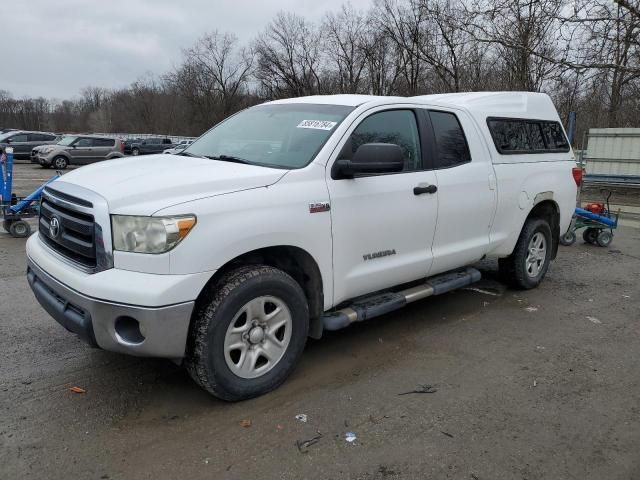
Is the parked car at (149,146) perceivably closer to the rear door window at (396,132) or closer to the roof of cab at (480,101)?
the roof of cab at (480,101)

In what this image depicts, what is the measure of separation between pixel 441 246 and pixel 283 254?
5.39 ft

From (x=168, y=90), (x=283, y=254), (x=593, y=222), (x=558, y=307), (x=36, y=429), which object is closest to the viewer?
(x=36, y=429)

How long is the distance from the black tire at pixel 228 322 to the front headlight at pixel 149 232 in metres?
0.43

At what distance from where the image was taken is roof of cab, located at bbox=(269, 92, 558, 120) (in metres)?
4.24

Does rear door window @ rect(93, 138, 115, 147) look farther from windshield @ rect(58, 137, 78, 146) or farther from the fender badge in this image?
the fender badge

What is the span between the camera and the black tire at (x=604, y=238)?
8.80 meters

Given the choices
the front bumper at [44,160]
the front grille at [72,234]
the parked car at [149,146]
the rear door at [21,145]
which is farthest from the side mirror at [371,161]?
the parked car at [149,146]

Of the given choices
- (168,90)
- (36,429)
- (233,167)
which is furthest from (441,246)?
(168,90)

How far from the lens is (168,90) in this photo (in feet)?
241

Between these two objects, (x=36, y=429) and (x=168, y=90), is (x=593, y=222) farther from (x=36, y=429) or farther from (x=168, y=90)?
(x=168, y=90)

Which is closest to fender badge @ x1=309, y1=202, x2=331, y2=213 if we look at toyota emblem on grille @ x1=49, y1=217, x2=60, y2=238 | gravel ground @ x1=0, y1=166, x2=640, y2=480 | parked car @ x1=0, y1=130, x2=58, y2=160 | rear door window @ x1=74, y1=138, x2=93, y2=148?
gravel ground @ x1=0, y1=166, x2=640, y2=480

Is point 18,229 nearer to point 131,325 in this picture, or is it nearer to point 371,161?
point 131,325

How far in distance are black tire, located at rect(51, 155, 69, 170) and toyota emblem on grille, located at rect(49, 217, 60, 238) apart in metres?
24.5

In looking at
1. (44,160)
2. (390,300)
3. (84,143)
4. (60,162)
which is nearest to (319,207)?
(390,300)
